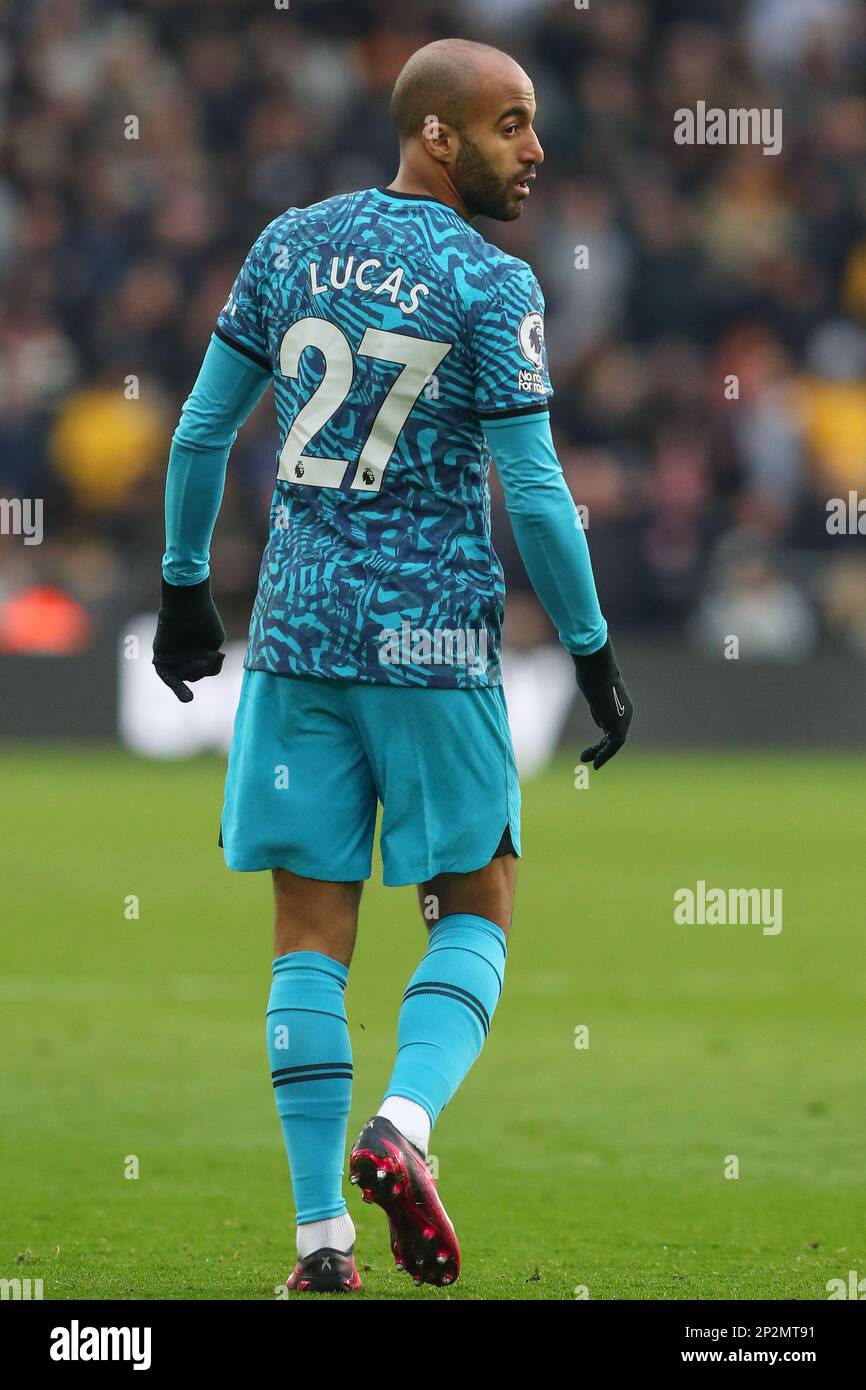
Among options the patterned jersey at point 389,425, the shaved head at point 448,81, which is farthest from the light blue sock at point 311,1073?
the shaved head at point 448,81

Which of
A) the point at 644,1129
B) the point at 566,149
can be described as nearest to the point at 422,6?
the point at 566,149

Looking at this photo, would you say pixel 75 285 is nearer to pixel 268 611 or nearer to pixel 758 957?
pixel 758 957

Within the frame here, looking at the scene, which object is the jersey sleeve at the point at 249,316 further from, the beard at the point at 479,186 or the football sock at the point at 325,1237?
the football sock at the point at 325,1237

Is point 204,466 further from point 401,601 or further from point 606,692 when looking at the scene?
point 606,692

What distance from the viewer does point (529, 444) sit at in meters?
3.96

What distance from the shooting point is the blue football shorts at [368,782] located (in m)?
4.07

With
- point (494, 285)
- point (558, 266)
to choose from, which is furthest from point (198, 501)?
point (558, 266)

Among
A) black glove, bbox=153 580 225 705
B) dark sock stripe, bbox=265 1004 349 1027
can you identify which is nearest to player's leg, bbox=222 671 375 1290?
dark sock stripe, bbox=265 1004 349 1027

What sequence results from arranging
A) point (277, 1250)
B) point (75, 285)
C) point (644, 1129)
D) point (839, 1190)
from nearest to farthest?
point (277, 1250) → point (839, 1190) → point (644, 1129) → point (75, 285)

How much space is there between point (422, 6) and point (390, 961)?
1234 centimetres

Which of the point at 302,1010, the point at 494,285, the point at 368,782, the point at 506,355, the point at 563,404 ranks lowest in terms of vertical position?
the point at 302,1010

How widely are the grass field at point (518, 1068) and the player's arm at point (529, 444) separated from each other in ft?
3.94

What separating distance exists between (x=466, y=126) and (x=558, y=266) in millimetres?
13309

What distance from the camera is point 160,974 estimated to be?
812 centimetres
